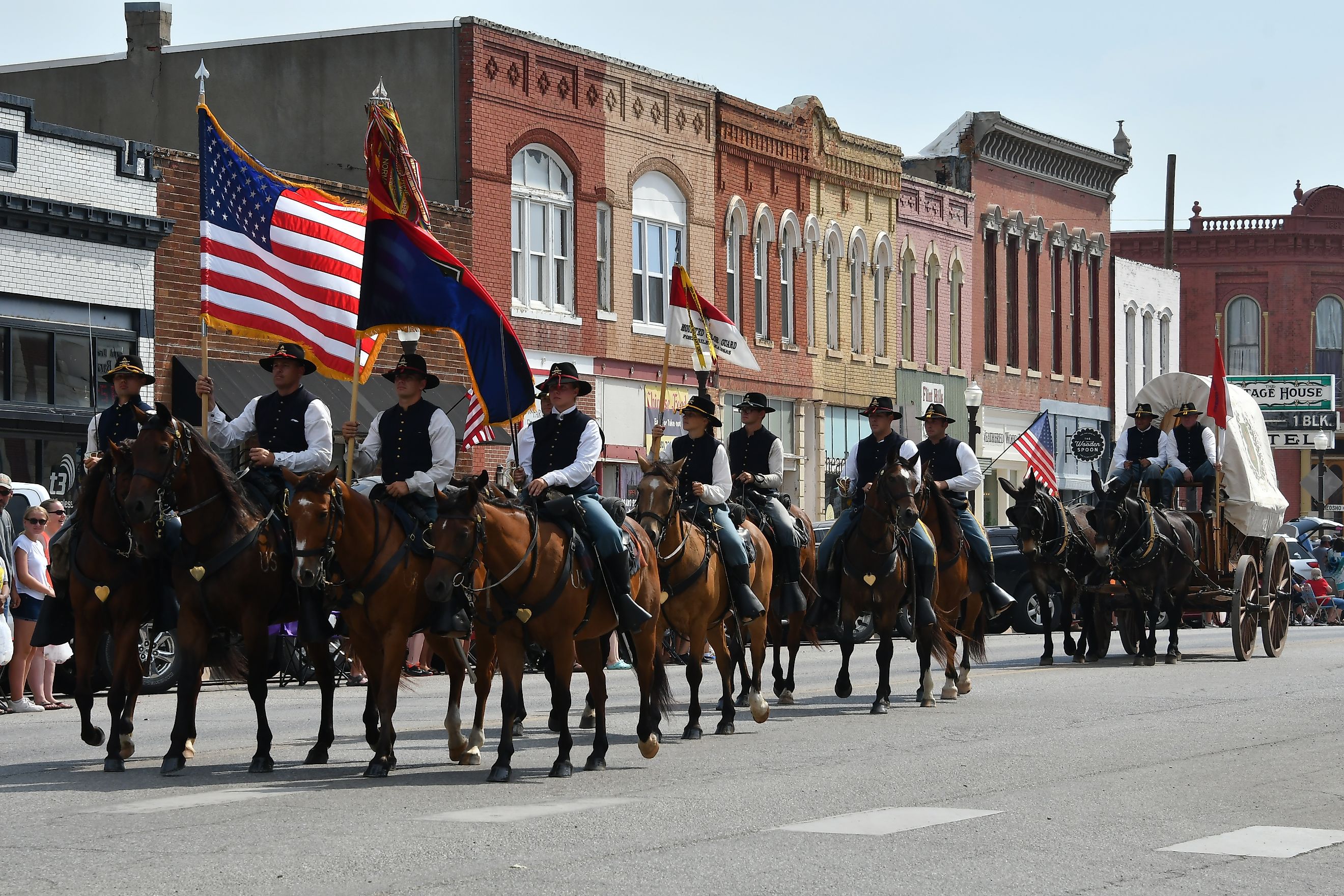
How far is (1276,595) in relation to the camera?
23609mm

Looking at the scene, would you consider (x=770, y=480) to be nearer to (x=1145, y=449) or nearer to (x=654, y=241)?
(x=1145, y=449)

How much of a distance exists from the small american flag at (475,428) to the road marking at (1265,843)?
1883 cm

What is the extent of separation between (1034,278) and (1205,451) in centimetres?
2991

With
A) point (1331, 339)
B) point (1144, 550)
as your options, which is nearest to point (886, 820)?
point (1144, 550)

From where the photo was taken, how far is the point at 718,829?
963 centimetres

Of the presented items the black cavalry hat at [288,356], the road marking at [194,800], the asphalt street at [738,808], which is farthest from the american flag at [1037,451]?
the road marking at [194,800]

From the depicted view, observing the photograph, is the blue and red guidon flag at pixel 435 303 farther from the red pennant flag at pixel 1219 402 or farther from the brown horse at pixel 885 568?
the red pennant flag at pixel 1219 402

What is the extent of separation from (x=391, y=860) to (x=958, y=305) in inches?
1646

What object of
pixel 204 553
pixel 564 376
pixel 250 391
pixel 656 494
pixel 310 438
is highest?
pixel 250 391

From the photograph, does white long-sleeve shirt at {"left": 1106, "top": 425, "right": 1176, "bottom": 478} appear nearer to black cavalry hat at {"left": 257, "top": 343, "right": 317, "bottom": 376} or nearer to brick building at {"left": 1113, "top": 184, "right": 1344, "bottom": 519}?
black cavalry hat at {"left": 257, "top": 343, "right": 317, "bottom": 376}

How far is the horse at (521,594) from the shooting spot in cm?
1170

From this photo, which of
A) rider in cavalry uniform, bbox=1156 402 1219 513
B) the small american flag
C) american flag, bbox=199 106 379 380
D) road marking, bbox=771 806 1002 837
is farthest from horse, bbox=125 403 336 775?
the small american flag

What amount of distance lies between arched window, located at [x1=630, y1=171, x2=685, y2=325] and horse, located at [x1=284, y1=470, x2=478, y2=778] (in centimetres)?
2637

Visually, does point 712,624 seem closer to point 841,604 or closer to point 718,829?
point 841,604
